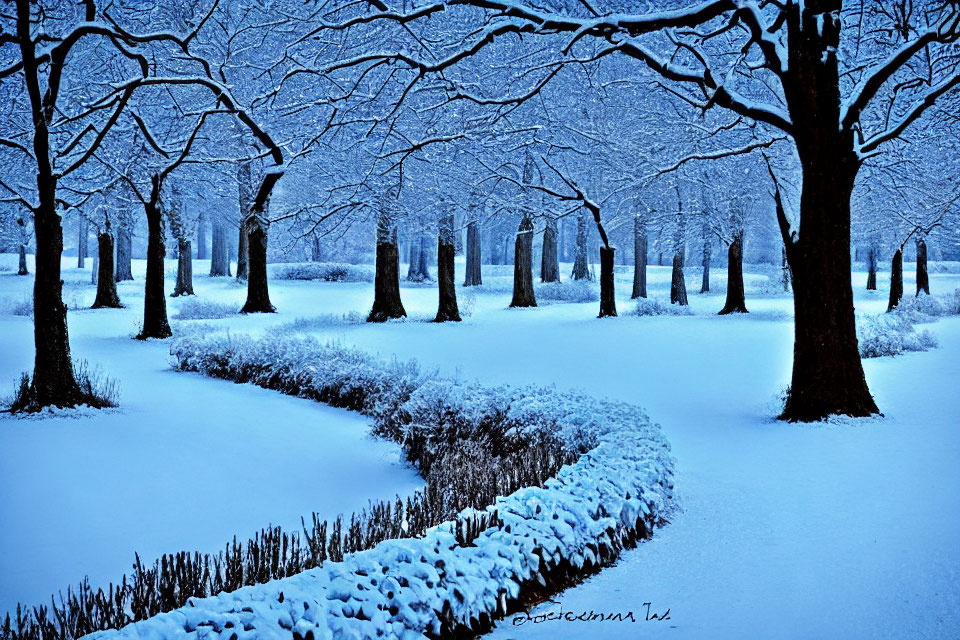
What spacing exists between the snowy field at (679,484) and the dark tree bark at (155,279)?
7.16 ft

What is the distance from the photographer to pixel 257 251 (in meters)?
19.5

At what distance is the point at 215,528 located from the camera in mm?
5438

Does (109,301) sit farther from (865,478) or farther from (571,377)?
(865,478)

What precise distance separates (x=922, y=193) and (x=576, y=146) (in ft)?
29.6

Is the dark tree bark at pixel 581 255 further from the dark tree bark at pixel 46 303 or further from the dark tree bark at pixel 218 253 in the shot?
the dark tree bark at pixel 46 303

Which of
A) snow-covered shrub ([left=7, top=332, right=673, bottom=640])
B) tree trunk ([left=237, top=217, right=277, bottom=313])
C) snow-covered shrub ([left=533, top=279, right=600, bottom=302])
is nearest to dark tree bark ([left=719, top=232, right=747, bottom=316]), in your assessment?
snow-covered shrub ([left=533, top=279, right=600, bottom=302])

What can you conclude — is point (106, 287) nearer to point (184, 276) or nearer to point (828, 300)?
point (184, 276)

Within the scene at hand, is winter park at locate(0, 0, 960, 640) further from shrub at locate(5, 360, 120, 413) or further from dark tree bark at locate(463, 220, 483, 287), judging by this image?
dark tree bark at locate(463, 220, 483, 287)

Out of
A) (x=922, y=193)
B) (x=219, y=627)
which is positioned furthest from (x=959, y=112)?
(x=219, y=627)

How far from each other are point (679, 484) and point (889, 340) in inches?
362

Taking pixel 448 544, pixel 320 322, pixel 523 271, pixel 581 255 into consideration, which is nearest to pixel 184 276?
pixel 320 322

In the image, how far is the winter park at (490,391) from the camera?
3646mm

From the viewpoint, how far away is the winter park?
12.0ft

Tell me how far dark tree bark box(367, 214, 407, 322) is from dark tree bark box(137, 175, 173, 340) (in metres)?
5.08
